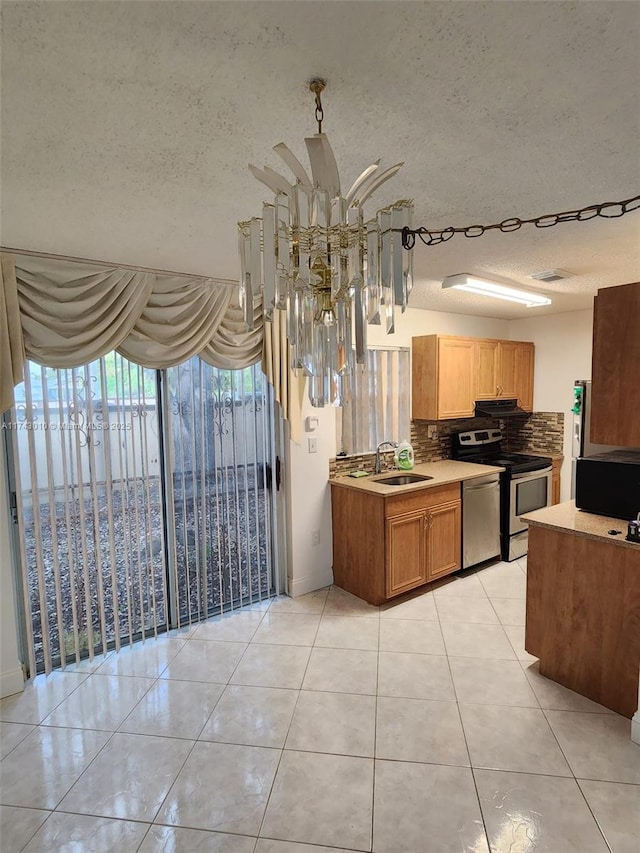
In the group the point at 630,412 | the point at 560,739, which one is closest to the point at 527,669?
the point at 560,739

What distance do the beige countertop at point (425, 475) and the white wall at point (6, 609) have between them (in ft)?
7.33

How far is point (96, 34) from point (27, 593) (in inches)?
103

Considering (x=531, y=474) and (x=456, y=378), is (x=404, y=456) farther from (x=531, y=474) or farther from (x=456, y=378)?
(x=531, y=474)

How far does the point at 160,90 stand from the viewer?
113cm

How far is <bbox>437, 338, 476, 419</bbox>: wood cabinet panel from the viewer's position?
401 centimetres

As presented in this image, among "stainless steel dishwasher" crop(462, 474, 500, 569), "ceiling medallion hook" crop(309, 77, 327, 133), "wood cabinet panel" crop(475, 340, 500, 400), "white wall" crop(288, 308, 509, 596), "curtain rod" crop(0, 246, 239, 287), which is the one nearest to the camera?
"ceiling medallion hook" crop(309, 77, 327, 133)

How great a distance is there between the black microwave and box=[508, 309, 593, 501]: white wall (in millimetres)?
2142

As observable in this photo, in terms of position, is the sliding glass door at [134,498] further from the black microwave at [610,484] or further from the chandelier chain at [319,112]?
the black microwave at [610,484]

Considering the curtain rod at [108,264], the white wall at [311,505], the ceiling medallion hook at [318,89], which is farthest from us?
the white wall at [311,505]

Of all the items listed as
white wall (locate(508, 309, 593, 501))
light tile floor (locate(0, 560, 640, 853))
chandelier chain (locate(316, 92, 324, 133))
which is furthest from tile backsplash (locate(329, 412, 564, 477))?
chandelier chain (locate(316, 92, 324, 133))

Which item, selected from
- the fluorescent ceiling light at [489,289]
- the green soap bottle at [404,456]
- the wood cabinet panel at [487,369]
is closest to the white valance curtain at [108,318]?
the fluorescent ceiling light at [489,289]

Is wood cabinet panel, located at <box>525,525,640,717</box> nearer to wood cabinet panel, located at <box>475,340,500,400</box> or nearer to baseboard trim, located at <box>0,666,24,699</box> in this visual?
wood cabinet panel, located at <box>475,340,500,400</box>

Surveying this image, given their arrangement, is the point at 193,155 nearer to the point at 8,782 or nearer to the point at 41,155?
the point at 41,155

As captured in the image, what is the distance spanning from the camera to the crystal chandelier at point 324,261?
1.15 metres
